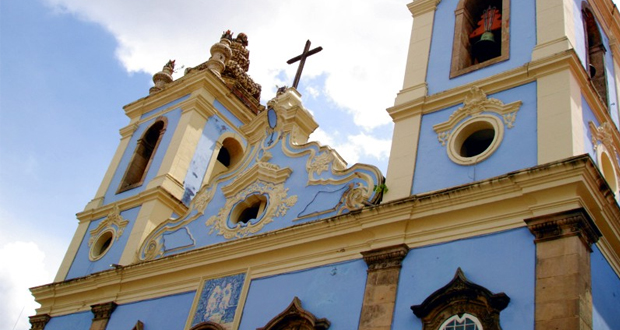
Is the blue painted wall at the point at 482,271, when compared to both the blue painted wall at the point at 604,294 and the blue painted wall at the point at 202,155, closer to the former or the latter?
the blue painted wall at the point at 604,294

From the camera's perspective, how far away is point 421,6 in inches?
490

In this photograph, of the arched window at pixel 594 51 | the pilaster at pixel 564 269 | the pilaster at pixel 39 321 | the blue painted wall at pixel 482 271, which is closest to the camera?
the pilaster at pixel 564 269

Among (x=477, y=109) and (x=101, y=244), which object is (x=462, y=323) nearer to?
(x=477, y=109)

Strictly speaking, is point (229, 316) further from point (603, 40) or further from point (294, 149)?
point (603, 40)

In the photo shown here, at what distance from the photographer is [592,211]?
8297mm

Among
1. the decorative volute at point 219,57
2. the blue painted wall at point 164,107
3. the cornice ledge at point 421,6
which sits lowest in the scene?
the cornice ledge at point 421,6

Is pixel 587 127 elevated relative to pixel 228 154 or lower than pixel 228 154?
lower

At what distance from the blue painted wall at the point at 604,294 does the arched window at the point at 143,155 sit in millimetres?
10017

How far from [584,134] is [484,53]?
2665 mm

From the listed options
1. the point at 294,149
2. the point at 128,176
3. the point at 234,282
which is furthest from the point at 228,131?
the point at 234,282

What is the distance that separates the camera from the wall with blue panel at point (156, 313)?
38.7ft

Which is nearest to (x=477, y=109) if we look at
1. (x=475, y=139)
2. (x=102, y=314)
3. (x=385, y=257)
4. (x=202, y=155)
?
(x=475, y=139)

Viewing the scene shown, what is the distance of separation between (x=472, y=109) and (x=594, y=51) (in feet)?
11.5

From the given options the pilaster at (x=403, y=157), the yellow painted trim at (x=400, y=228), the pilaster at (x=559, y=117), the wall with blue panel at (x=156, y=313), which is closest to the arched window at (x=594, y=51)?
the pilaster at (x=559, y=117)
